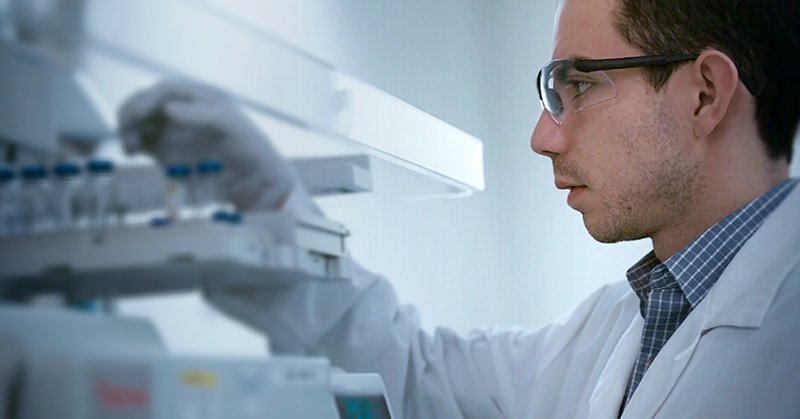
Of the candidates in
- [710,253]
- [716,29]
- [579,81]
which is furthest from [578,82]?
[710,253]

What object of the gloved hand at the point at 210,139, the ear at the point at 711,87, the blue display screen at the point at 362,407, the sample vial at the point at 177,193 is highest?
the ear at the point at 711,87

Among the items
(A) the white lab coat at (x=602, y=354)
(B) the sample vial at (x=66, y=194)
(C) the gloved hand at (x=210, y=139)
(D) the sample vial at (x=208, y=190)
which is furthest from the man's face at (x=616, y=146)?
(B) the sample vial at (x=66, y=194)

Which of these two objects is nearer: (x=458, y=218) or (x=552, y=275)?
(x=458, y=218)

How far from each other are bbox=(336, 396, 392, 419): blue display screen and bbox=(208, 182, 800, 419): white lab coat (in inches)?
2.1

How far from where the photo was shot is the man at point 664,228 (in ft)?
4.54

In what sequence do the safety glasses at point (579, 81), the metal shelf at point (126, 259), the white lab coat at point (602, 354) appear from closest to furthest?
the metal shelf at point (126, 259) < the white lab coat at point (602, 354) < the safety glasses at point (579, 81)

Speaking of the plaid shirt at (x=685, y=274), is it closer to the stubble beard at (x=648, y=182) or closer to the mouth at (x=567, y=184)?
the stubble beard at (x=648, y=182)

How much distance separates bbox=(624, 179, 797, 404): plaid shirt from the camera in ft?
4.98

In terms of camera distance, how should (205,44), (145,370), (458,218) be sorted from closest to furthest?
(145,370)
(205,44)
(458,218)

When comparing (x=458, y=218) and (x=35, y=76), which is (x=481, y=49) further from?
(x=35, y=76)

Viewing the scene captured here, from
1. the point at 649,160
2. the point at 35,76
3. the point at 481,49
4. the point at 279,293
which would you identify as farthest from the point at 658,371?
the point at 35,76

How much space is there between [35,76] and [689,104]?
106cm

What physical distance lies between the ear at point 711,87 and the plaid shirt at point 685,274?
15cm

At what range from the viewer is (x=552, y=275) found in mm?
1638
